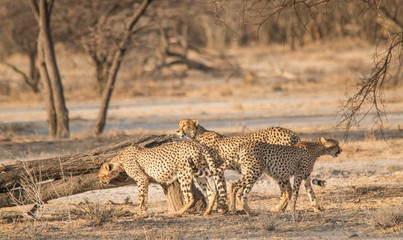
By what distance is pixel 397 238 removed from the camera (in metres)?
5.95

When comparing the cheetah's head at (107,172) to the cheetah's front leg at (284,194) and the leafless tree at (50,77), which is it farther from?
the leafless tree at (50,77)

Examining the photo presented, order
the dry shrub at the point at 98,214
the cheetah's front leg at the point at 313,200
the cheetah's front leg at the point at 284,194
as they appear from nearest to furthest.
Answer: the dry shrub at the point at 98,214, the cheetah's front leg at the point at 313,200, the cheetah's front leg at the point at 284,194

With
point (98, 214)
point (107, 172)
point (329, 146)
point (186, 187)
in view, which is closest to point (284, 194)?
point (329, 146)

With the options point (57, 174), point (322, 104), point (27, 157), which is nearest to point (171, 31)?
point (322, 104)

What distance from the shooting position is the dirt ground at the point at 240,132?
20.9 ft

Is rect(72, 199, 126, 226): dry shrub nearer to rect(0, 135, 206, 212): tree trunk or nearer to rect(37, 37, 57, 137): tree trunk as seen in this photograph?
rect(0, 135, 206, 212): tree trunk

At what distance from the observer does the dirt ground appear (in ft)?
20.9

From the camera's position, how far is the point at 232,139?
7.41 metres

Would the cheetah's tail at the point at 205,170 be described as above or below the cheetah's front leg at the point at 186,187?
above

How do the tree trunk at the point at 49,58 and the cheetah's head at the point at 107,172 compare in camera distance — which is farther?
the tree trunk at the point at 49,58

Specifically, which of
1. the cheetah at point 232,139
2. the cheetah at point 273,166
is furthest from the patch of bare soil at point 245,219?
the cheetah at point 232,139

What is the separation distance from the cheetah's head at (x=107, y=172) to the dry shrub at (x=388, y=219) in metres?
3.10

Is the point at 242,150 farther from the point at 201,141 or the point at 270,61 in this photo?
the point at 270,61

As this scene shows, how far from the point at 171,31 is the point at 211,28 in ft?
33.7
